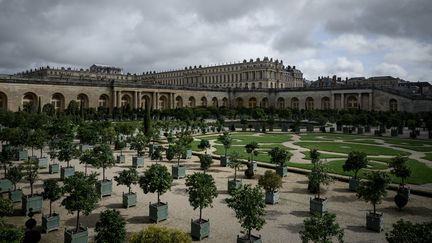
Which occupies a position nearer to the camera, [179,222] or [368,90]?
[179,222]

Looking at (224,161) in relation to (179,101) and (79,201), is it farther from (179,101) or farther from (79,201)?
(179,101)

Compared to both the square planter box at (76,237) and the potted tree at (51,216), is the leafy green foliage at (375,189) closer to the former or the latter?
the square planter box at (76,237)

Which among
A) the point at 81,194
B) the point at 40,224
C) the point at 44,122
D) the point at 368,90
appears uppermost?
the point at 368,90

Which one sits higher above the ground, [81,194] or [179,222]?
[81,194]

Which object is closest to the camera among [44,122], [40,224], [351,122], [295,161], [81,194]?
[81,194]

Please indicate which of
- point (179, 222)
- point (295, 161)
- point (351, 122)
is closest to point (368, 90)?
point (351, 122)

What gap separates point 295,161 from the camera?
26312mm

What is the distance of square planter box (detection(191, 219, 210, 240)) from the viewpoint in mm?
12509

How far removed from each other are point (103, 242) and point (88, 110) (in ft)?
176

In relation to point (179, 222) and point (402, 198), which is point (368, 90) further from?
point (179, 222)

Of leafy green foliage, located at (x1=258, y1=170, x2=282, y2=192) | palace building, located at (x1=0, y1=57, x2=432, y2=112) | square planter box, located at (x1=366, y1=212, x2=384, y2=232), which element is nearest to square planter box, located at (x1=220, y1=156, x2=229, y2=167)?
leafy green foliage, located at (x1=258, y1=170, x2=282, y2=192)

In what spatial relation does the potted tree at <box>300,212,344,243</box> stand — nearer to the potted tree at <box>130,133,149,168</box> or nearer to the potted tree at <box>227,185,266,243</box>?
the potted tree at <box>227,185,266,243</box>

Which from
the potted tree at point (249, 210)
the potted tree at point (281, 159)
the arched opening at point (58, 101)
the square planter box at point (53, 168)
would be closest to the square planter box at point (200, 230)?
the potted tree at point (249, 210)

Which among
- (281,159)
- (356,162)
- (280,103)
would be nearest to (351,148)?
(281,159)
